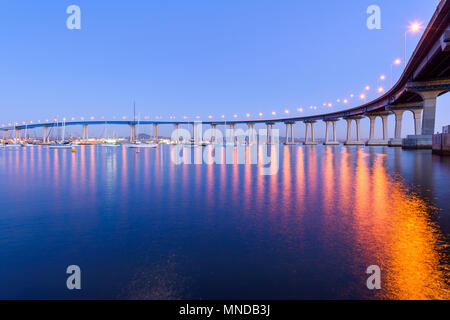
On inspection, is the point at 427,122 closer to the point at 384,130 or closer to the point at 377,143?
the point at 377,143

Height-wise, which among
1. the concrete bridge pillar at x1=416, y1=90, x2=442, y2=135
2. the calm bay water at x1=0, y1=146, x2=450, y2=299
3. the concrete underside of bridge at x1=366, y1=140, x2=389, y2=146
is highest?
the concrete bridge pillar at x1=416, y1=90, x2=442, y2=135

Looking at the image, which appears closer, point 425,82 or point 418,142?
point 425,82

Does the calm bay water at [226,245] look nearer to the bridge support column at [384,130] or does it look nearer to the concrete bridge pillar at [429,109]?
the concrete bridge pillar at [429,109]

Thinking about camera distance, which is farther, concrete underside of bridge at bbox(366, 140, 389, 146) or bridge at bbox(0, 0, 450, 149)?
concrete underside of bridge at bbox(366, 140, 389, 146)

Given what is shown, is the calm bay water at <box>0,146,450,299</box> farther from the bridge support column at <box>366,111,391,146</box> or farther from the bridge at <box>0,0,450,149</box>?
the bridge support column at <box>366,111,391,146</box>

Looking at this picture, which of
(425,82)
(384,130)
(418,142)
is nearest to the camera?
(425,82)

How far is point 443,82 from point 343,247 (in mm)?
72110

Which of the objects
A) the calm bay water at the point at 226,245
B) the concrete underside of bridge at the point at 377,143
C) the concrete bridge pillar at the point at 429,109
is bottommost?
the calm bay water at the point at 226,245

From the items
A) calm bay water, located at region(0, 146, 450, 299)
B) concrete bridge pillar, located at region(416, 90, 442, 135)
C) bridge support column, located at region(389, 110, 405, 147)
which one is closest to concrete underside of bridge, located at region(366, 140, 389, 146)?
bridge support column, located at region(389, 110, 405, 147)

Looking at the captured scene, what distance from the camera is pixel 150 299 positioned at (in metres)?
5.23

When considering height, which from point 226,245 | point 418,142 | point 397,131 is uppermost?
point 397,131

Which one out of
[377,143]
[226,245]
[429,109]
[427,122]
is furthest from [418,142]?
[226,245]

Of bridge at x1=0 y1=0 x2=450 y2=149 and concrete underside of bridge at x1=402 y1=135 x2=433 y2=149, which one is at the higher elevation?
bridge at x1=0 y1=0 x2=450 y2=149

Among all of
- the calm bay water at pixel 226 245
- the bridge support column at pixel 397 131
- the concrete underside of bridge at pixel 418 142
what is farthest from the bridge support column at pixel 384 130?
the calm bay water at pixel 226 245
